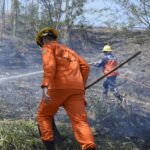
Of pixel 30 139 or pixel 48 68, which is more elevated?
pixel 48 68

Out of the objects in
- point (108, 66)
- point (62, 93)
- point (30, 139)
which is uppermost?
point (62, 93)

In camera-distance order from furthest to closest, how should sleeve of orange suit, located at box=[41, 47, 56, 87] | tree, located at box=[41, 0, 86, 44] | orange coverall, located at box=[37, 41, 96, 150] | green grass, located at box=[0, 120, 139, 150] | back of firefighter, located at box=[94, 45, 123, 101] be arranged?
tree, located at box=[41, 0, 86, 44] → back of firefighter, located at box=[94, 45, 123, 101] → green grass, located at box=[0, 120, 139, 150] → orange coverall, located at box=[37, 41, 96, 150] → sleeve of orange suit, located at box=[41, 47, 56, 87]

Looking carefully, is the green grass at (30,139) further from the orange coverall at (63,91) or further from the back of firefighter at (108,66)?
the back of firefighter at (108,66)

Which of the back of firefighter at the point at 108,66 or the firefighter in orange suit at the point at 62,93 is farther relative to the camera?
the back of firefighter at the point at 108,66

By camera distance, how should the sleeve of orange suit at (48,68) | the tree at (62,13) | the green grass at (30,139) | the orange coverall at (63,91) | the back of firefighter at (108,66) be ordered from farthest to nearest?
the tree at (62,13) → the back of firefighter at (108,66) → the green grass at (30,139) → the orange coverall at (63,91) → the sleeve of orange suit at (48,68)

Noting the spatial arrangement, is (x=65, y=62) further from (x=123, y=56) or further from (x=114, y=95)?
(x=123, y=56)

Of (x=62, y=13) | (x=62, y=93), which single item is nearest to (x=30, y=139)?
(x=62, y=93)

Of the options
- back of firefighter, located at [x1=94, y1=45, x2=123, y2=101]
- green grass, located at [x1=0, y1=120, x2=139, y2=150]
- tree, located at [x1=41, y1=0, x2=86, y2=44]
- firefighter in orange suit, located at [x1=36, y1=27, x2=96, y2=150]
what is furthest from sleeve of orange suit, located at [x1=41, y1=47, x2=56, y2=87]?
tree, located at [x1=41, y1=0, x2=86, y2=44]

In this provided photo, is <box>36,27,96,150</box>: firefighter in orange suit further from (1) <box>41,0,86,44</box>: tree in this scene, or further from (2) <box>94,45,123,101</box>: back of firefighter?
(1) <box>41,0,86,44</box>: tree

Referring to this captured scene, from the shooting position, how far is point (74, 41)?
2573cm

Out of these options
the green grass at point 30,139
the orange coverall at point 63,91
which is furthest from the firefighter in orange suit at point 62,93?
the green grass at point 30,139

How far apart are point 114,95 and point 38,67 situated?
6.30m

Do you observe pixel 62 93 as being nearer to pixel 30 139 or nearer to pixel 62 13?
pixel 30 139

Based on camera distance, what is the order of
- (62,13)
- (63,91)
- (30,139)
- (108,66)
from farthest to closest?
(62,13) → (108,66) → (30,139) → (63,91)
